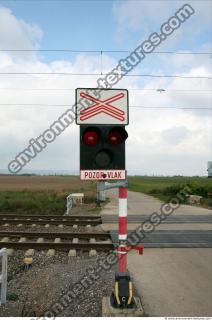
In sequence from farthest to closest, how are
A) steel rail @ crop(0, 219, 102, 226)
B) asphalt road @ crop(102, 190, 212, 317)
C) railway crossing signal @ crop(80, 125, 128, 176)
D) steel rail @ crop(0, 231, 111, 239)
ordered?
steel rail @ crop(0, 219, 102, 226), steel rail @ crop(0, 231, 111, 239), asphalt road @ crop(102, 190, 212, 317), railway crossing signal @ crop(80, 125, 128, 176)

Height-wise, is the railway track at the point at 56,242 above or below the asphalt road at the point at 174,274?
above

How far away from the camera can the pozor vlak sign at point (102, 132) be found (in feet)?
12.8

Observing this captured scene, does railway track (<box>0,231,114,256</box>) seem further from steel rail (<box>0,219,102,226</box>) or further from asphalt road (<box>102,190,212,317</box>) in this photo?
steel rail (<box>0,219,102,226</box>)

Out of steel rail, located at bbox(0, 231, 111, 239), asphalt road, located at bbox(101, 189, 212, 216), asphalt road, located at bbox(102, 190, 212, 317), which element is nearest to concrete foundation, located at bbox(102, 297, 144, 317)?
asphalt road, located at bbox(102, 190, 212, 317)

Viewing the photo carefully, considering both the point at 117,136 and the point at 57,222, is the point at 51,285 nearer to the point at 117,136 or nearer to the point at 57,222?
the point at 117,136

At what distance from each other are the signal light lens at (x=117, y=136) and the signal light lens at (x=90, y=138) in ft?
0.54

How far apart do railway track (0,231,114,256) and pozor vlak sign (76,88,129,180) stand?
14.9 feet

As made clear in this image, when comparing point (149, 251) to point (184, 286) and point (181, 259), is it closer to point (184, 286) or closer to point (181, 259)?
point (181, 259)

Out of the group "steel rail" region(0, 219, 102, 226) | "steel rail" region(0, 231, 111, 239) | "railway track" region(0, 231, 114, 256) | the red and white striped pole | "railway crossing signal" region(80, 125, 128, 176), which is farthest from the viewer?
"steel rail" region(0, 219, 102, 226)

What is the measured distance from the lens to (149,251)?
7.97m

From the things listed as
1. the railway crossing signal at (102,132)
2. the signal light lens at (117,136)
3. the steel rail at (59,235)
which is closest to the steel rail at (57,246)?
the steel rail at (59,235)

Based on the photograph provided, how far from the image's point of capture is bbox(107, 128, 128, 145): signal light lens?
13.0ft

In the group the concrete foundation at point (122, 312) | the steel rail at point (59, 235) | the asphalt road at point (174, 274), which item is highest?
the steel rail at point (59, 235)

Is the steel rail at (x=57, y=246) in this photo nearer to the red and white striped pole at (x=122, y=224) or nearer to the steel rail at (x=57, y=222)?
the steel rail at (x=57, y=222)
